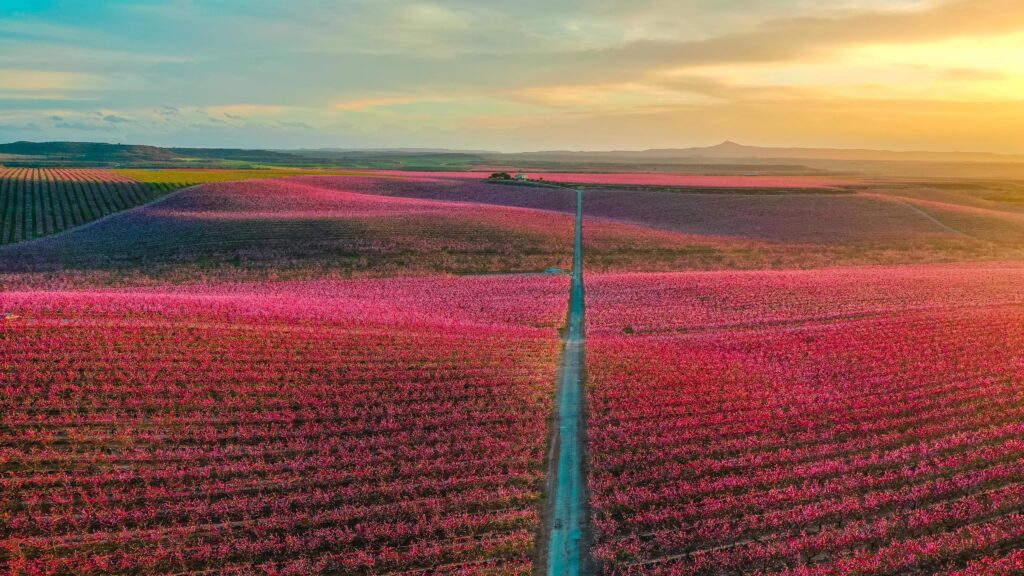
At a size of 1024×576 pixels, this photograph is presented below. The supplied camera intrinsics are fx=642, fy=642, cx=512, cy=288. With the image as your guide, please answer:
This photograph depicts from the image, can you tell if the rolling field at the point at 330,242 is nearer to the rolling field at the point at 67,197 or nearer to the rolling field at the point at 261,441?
the rolling field at the point at 67,197

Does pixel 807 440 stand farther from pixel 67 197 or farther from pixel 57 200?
pixel 67 197

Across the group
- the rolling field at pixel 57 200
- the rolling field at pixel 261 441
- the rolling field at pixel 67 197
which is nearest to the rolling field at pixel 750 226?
the rolling field at pixel 67 197

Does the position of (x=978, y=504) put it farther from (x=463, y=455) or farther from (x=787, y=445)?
(x=463, y=455)

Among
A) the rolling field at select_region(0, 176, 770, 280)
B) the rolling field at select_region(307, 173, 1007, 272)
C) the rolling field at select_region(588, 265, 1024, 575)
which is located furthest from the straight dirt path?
the rolling field at select_region(307, 173, 1007, 272)

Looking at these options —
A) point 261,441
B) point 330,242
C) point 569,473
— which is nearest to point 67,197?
point 330,242

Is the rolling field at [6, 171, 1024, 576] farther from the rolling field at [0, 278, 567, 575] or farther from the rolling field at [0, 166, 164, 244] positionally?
the rolling field at [0, 166, 164, 244]

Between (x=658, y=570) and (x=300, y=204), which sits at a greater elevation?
(x=300, y=204)

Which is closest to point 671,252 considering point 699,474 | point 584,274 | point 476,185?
point 584,274
